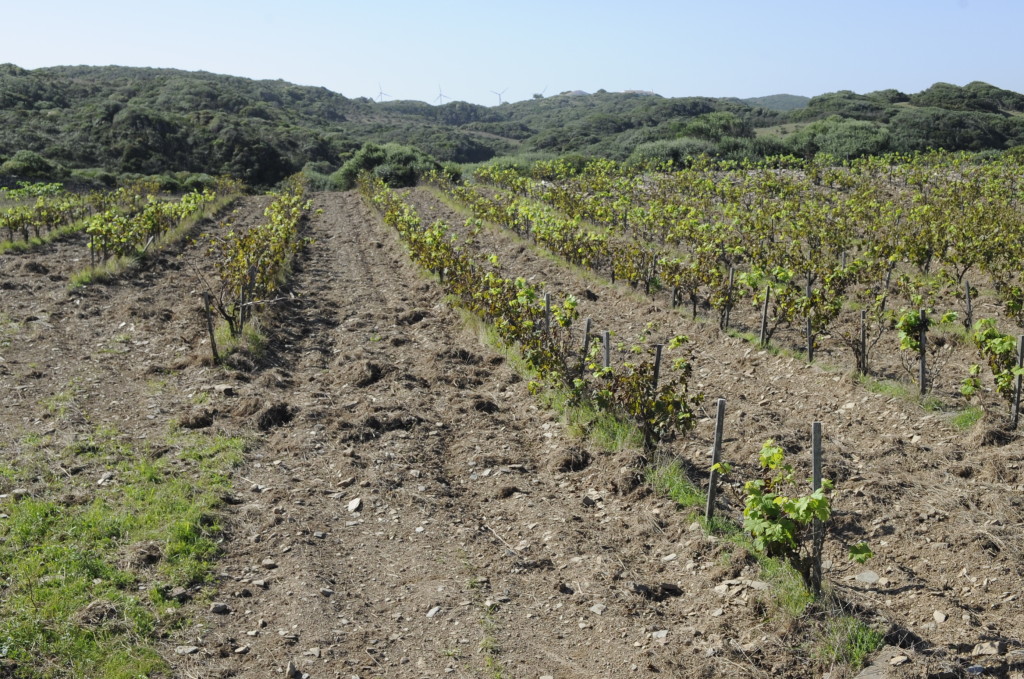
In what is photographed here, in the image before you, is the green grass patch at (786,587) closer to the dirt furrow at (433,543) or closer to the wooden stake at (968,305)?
the dirt furrow at (433,543)

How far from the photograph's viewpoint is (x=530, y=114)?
141000 millimetres

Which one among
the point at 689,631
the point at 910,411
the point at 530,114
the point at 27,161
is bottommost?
the point at 689,631

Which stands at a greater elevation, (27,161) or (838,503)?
(27,161)

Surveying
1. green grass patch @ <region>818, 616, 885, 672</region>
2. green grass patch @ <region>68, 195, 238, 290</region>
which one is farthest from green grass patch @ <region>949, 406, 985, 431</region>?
green grass patch @ <region>68, 195, 238, 290</region>

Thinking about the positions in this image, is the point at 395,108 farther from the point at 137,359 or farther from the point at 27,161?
the point at 137,359

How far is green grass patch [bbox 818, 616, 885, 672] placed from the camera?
4.68 metres

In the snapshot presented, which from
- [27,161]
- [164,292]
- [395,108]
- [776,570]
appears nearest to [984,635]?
[776,570]

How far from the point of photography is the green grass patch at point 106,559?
15.6 ft

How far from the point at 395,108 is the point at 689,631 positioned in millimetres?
137484

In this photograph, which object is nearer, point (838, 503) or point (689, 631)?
point (689, 631)

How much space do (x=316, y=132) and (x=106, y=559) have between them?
62.6m

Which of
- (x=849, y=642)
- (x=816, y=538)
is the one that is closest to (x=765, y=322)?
(x=816, y=538)

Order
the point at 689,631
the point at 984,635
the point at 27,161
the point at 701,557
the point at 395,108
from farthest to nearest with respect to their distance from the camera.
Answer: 1. the point at 395,108
2. the point at 27,161
3. the point at 701,557
4. the point at 689,631
5. the point at 984,635

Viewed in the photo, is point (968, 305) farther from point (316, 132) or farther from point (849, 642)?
point (316, 132)
